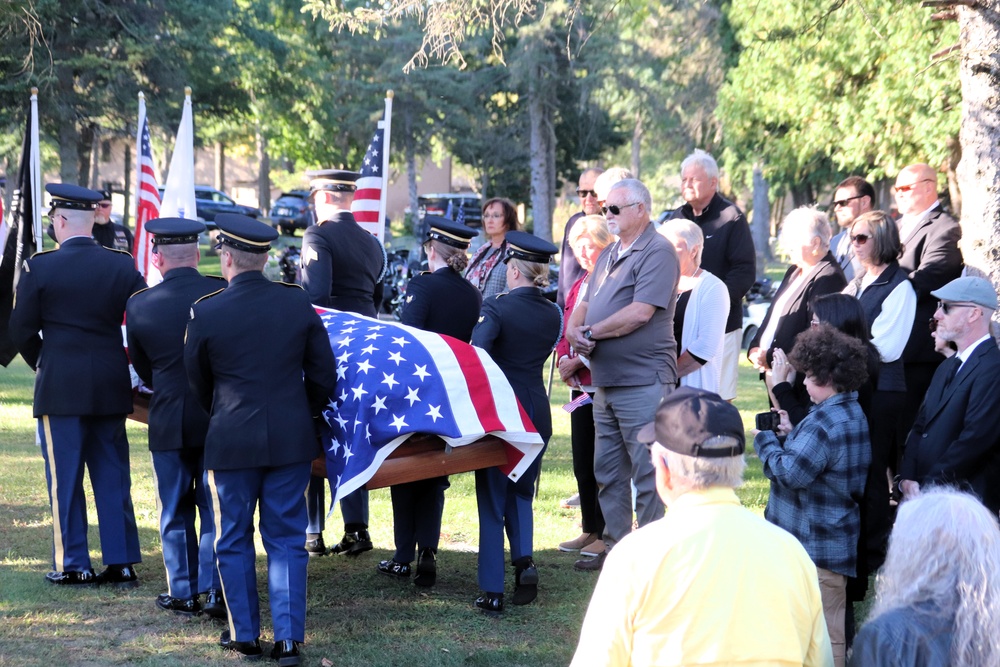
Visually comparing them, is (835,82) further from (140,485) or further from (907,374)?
(140,485)

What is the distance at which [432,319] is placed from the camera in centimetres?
562

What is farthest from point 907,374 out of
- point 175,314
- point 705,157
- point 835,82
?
point 835,82

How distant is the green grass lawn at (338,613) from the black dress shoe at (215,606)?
0.27ft

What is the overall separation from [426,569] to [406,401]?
126 centimetres

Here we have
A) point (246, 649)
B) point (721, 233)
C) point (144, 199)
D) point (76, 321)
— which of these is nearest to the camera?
point (246, 649)

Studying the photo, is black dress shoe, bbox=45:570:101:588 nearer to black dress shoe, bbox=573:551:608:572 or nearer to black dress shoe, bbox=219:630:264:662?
black dress shoe, bbox=219:630:264:662

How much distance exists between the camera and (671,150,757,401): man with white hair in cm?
656

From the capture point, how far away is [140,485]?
304 inches

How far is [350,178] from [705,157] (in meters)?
2.17

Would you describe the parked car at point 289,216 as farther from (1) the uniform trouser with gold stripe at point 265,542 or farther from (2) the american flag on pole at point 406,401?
(1) the uniform trouser with gold stripe at point 265,542

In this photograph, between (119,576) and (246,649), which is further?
(119,576)

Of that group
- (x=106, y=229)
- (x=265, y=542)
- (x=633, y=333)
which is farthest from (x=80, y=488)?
(x=106, y=229)

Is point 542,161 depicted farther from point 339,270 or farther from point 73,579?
point 73,579

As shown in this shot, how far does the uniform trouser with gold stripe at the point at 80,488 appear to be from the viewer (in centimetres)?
552
